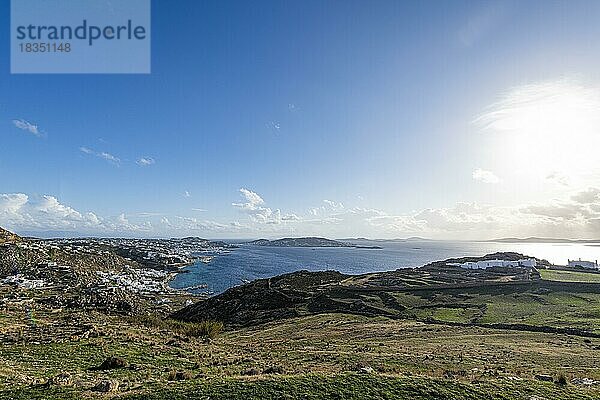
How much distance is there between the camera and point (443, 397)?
12.9 metres

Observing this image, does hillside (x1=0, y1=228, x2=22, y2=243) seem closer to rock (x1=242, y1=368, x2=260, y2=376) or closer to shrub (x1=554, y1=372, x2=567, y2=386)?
rock (x1=242, y1=368, x2=260, y2=376)

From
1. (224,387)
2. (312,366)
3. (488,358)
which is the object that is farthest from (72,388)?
(488,358)

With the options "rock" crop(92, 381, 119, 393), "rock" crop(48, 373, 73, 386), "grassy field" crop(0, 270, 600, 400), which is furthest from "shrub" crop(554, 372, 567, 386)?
"rock" crop(48, 373, 73, 386)

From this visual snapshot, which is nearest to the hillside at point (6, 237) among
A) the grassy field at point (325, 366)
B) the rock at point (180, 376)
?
the grassy field at point (325, 366)

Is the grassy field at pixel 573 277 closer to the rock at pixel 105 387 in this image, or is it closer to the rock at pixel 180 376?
the rock at pixel 180 376

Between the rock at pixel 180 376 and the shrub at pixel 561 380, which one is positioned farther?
the shrub at pixel 561 380

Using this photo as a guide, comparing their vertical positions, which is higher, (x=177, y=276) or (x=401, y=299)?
(x=401, y=299)

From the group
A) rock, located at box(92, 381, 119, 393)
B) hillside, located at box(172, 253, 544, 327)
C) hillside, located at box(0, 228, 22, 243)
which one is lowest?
hillside, located at box(172, 253, 544, 327)

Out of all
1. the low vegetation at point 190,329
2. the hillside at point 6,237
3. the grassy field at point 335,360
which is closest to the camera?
the grassy field at point 335,360

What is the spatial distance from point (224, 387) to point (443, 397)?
23.9 feet

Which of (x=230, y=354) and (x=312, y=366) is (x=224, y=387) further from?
(x=230, y=354)

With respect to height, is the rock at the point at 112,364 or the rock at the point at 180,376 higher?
the rock at the point at 180,376

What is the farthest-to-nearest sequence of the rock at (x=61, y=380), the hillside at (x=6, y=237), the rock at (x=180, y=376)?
the hillside at (x=6, y=237)
the rock at (x=180, y=376)
the rock at (x=61, y=380)

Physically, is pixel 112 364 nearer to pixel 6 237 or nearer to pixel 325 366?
pixel 325 366
